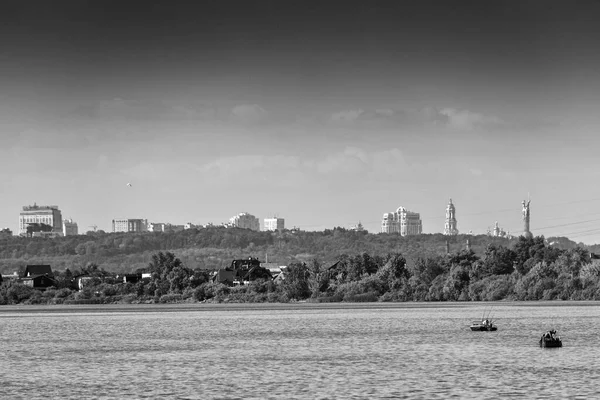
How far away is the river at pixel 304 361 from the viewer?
63938 millimetres

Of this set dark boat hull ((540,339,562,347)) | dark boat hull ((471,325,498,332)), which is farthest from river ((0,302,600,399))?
dark boat hull ((540,339,562,347))

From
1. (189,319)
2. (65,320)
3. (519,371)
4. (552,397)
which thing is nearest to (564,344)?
(519,371)

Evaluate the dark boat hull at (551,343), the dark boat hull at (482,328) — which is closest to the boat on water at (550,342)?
the dark boat hull at (551,343)

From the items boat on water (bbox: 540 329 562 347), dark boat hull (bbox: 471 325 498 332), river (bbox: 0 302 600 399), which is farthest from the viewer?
dark boat hull (bbox: 471 325 498 332)

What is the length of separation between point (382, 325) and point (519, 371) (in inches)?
2331

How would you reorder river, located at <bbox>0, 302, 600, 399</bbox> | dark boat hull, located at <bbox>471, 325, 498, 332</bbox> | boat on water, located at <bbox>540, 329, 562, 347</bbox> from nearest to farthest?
river, located at <bbox>0, 302, 600, 399</bbox> < boat on water, located at <bbox>540, 329, 562, 347</bbox> < dark boat hull, located at <bbox>471, 325, 498, 332</bbox>

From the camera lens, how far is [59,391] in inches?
Answer: 2571

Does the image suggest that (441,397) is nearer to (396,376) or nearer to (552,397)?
(552,397)

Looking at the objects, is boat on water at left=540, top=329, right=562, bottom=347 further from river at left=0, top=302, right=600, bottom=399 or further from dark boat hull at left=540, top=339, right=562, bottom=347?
river at left=0, top=302, right=600, bottom=399

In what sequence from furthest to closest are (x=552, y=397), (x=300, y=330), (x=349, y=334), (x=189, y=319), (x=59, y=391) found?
(x=189, y=319) → (x=300, y=330) → (x=349, y=334) → (x=59, y=391) → (x=552, y=397)

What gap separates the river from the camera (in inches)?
2517

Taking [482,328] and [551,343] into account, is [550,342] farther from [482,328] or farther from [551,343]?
[482,328]

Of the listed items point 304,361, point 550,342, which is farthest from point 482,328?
point 304,361

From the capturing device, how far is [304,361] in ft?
267
